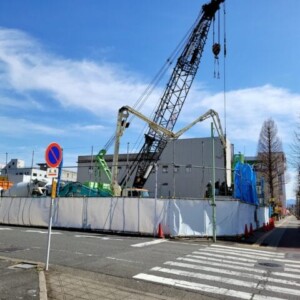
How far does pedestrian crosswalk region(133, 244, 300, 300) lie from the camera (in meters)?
7.38

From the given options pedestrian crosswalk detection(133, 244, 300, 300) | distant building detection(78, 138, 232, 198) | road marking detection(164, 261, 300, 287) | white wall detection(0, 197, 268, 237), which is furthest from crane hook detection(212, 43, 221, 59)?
road marking detection(164, 261, 300, 287)

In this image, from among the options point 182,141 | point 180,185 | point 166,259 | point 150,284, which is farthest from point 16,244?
point 182,141

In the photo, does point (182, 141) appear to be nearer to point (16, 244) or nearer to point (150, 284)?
point (16, 244)

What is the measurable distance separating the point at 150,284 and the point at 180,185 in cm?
4582

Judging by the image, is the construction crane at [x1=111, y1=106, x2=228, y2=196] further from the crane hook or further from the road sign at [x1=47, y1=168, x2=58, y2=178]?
the road sign at [x1=47, y1=168, x2=58, y2=178]

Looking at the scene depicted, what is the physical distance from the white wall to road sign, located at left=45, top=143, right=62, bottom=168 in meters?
9.48

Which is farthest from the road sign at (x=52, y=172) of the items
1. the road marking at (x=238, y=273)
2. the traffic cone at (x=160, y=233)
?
the traffic cone at (x=160, y=233)

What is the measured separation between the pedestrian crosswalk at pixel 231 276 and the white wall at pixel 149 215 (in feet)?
19.3

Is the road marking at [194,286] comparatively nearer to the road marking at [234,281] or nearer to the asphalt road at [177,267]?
the asphalt road at [177,267]

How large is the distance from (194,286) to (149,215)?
1041cm

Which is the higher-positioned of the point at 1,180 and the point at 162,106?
the point at 162,106

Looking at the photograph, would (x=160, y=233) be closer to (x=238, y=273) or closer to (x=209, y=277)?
(x=238, y=273)

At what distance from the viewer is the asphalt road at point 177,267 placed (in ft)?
24.6

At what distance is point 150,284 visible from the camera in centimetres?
766
